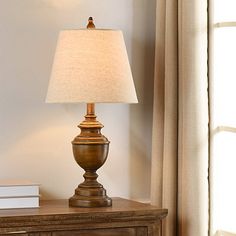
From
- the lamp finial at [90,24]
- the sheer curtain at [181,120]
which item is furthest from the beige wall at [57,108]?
the lamp finial at [90,24]

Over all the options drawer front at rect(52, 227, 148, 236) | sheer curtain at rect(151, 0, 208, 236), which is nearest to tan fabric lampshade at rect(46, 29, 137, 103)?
sheer curtain at rect(151, 0, 208, 236)

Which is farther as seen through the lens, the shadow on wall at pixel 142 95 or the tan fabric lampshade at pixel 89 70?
the shadow on wall at pixel 142 95

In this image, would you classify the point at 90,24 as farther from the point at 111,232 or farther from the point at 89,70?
the point at 111,232

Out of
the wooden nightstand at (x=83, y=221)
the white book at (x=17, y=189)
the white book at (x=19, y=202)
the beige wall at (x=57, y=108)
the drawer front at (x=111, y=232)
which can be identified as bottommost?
the drawer front at (x=111, y=232)

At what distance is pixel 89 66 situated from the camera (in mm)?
2789

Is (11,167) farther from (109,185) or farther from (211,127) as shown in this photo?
(211,127)

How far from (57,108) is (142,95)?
1.38 feet

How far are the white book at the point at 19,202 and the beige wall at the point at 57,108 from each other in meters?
0.32

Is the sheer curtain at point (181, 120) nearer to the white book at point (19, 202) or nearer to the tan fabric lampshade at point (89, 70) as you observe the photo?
the tan fabric lampshade at point (89, 70)

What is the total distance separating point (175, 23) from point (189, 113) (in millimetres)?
418

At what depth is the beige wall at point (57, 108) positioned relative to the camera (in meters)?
3.11

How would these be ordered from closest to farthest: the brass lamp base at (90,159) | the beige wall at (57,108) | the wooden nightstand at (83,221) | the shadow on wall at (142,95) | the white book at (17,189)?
the wooden nightstand at (83,221), the white book at (17,189), the brass lamp base at (90,159), the beige wall at (57,108), the shadow on wall at (142,95)

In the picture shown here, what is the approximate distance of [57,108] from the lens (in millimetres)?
3191

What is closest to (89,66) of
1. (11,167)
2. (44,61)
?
(44,61)
